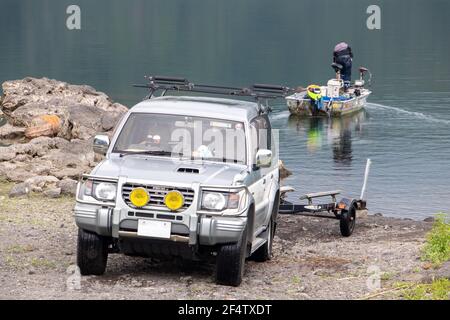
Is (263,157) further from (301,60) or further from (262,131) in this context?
(301,60)

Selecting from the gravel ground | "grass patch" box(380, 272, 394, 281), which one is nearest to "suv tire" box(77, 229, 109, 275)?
the gravel ground

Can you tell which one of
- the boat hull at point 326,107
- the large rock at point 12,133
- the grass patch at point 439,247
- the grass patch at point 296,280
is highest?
the grass patch at point 439,247

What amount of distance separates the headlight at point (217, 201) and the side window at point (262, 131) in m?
2.02

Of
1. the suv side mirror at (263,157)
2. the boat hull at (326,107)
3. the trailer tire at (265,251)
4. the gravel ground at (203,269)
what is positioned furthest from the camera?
the boat hull at (326,107)

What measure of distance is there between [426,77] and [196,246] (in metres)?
64.0

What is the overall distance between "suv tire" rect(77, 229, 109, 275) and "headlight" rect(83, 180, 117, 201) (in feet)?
1.62

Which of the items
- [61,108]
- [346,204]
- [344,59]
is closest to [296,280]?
[346,204]

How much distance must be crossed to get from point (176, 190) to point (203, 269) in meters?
1.99

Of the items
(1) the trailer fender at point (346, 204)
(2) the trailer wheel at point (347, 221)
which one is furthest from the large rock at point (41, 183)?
(2) the trailer wheel at point (347, 221)

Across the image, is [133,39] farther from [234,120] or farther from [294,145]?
[234,120]

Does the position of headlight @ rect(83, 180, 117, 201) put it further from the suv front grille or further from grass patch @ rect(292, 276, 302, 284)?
grass patch @ rect(292, 276, 302, 284)

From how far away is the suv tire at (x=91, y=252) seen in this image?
40.8ft

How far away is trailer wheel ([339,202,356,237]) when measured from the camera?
18438 millimetres

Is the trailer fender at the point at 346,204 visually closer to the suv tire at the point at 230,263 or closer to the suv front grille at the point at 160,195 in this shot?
the suv tire at the point at 230,263
